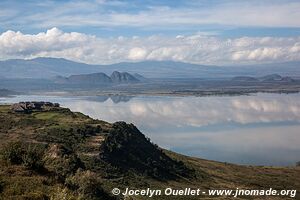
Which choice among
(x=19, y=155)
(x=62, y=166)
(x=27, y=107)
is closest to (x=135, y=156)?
(x=27, y=107)

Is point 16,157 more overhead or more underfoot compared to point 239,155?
more overhead

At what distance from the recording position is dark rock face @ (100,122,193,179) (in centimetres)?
5241

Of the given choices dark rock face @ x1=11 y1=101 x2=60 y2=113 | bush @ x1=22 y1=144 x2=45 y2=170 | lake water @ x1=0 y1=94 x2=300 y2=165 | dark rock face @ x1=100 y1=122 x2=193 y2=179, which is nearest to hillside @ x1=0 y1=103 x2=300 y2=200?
dark rock face @ x1=100 y1=122 x2=193 y2=179

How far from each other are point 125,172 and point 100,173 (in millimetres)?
4862

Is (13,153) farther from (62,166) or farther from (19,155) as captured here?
(62,166)

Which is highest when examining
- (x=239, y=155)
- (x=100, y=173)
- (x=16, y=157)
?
(x=16, y=157)

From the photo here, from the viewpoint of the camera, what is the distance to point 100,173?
149ft

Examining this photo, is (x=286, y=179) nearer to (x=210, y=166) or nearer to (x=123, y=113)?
(x=210, y=166)

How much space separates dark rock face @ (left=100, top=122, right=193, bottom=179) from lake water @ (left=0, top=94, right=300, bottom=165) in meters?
30.3

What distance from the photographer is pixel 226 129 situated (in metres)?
127

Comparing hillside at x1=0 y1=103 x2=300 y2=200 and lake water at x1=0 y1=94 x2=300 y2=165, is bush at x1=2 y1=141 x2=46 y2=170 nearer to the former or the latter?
hillside at x1=0 y1=103 x2=300 y2=200

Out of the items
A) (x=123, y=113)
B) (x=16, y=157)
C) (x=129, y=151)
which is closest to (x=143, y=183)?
(x=129, y=151)

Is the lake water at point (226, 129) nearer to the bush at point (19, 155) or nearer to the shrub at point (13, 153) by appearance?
the bush at point (19, 155)

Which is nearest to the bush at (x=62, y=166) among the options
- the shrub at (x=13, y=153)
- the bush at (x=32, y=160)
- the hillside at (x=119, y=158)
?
the hillside at (x=119, y=158)
